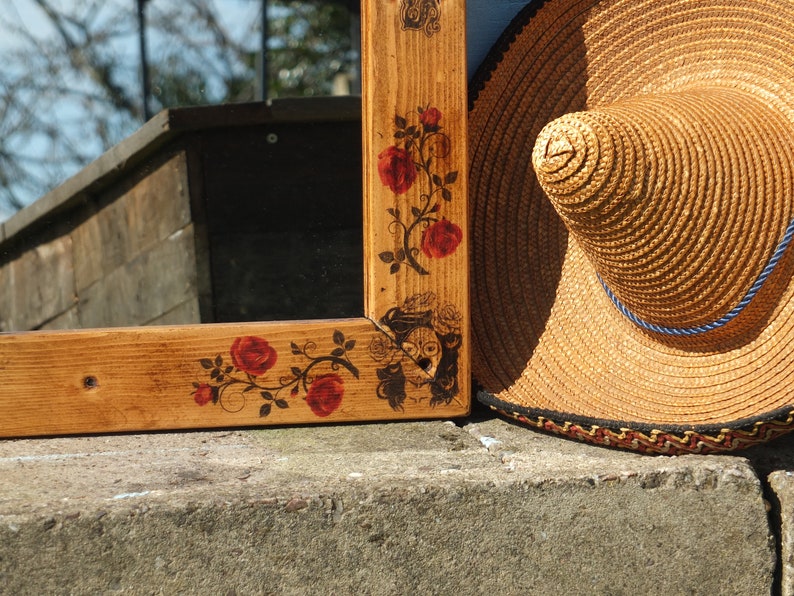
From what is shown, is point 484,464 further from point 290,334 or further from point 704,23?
point 704,23

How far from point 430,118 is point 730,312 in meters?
0.49

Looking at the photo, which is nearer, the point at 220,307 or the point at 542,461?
the point at 542,461

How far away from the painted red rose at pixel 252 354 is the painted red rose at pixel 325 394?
0.23ft

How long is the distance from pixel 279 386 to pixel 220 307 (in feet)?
2.13

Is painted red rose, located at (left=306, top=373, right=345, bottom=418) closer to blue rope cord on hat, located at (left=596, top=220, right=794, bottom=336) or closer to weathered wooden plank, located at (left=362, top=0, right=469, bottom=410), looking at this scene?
weathered wooden plank, located at (left=362, top=0, right=469, bottom=410)

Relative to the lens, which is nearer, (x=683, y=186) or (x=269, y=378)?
(x=683, y=186)

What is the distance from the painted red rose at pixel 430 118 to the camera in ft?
4.32

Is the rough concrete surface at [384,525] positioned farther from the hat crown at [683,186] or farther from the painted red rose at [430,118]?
the painted red rose at [430,118]

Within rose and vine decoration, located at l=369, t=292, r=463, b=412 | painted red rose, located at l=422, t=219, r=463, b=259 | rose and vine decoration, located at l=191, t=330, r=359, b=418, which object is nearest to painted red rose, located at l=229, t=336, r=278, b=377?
rose and vine decoration, located at l=191, t=330, r=359, b=418

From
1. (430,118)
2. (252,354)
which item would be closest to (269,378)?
(252,354)

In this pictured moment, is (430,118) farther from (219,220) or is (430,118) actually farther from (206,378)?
(219,220)

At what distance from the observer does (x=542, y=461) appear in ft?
3.79

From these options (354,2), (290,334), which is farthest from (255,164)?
(354,2)

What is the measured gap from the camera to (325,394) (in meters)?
1.30
